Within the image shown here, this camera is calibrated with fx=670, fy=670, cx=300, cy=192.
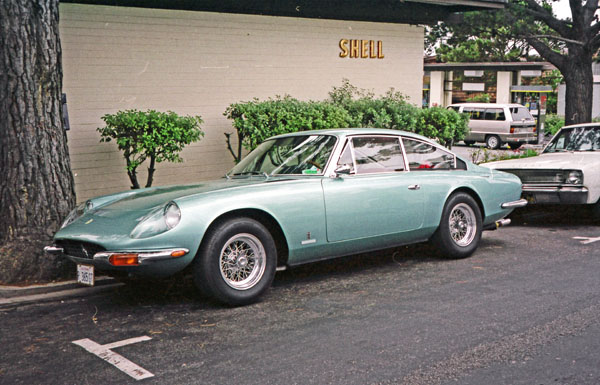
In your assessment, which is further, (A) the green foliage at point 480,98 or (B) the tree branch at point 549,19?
(A) the green foliage at point 480,98

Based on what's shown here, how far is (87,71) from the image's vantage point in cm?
1093

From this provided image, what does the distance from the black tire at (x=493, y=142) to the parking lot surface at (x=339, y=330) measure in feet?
68.8

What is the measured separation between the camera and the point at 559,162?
9773 millimetres

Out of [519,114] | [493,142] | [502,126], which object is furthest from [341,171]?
[519,114]

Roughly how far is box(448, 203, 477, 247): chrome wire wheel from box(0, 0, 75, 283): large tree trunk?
13.7 ft

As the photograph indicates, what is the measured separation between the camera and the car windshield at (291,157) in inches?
261

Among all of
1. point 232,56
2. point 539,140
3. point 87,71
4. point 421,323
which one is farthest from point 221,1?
point 539,140

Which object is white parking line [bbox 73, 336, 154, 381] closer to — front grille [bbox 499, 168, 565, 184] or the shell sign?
front grille [bbox 499, 168, 565, 184]

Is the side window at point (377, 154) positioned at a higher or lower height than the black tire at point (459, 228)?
higher

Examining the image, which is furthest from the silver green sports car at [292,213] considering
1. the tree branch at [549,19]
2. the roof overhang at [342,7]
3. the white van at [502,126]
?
the white van at [502,126]

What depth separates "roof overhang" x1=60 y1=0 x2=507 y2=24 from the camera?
11930 mm

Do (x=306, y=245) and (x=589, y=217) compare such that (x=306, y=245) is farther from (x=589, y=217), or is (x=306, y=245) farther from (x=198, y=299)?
(x=589, y=217)

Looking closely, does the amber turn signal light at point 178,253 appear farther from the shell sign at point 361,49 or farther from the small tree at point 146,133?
the shell sign at point 361,49

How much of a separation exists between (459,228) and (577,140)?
14.5ft
